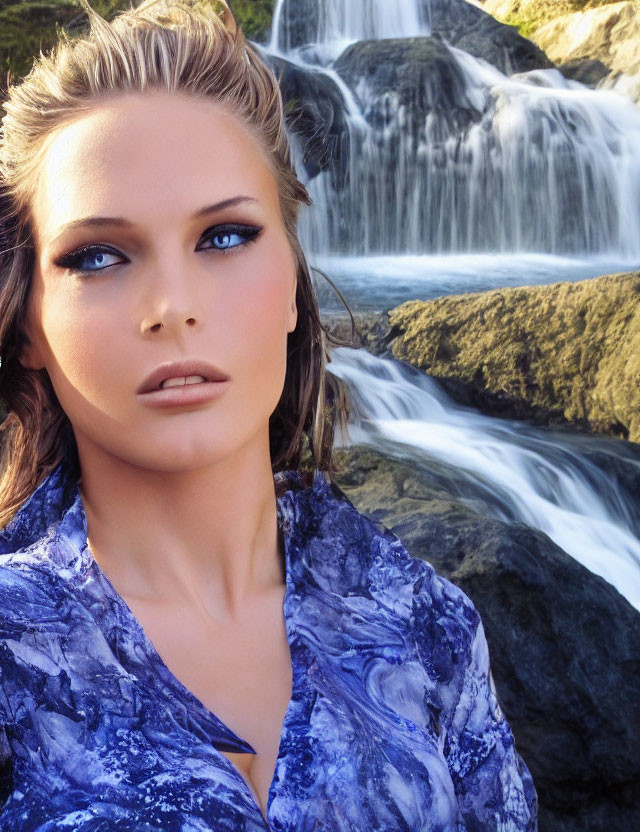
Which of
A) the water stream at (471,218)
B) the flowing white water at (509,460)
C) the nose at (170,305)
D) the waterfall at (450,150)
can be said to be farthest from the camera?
the waterfall at (450,150)

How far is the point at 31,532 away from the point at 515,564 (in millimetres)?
1076

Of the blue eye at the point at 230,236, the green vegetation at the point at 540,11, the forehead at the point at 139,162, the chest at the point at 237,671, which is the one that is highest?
the green vegetation at the point at 540,11

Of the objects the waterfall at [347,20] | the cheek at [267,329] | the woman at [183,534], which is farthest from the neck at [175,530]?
the waterfall at [347,20]

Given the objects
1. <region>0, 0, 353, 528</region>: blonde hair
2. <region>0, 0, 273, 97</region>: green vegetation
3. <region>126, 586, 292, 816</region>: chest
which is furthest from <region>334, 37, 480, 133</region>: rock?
<region>126, 586, 292, 816</region>: chest

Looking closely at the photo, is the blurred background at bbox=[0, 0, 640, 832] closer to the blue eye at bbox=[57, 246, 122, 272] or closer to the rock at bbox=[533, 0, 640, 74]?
the rock at bbox=[533, 0, 640, 74]

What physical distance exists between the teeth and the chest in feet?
0.94

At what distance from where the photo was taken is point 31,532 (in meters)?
1.30

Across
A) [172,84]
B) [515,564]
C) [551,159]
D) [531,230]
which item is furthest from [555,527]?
[172,84]

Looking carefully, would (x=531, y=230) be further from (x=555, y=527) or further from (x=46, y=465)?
(x=46, y=465)

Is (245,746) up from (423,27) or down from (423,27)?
down

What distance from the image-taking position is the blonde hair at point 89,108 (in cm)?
124

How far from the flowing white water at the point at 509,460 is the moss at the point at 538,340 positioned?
4.4 inches

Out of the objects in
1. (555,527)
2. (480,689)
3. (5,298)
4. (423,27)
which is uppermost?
(423,27)

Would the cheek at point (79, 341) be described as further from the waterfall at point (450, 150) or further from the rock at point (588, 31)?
the rock at point (588, 31)
